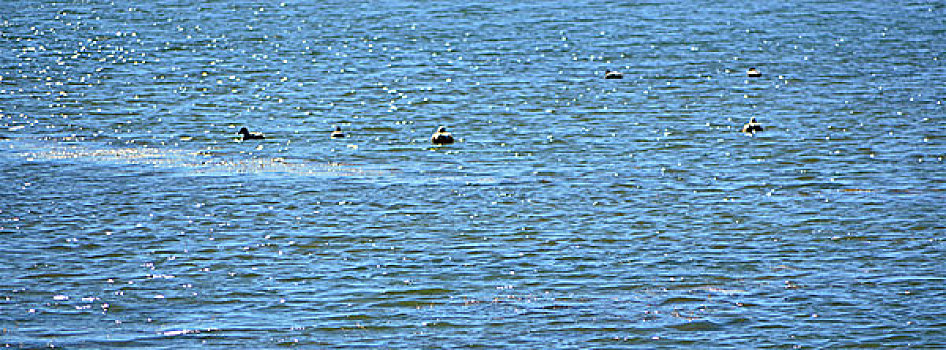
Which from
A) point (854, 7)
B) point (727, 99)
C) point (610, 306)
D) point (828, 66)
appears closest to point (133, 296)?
point (610, 306)

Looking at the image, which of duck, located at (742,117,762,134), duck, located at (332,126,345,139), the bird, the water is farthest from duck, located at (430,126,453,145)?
duck, located at (742,117,762,134)

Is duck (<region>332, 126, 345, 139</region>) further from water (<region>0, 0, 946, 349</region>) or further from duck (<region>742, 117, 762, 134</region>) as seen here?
duck (<region>742, 117, 762, 134</region>)

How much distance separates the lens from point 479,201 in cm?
2458

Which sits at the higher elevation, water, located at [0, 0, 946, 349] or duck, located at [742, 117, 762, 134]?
water, located at [0, 0, 946, 349]

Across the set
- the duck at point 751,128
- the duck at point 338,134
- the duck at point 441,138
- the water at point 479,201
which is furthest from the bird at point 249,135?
the duck at point 751,128

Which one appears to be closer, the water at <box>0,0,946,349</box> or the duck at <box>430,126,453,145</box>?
the water at <box>0,0,946,349</box>

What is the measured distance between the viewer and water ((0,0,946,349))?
17.6 m

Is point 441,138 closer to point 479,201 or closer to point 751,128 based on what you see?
point 751,128

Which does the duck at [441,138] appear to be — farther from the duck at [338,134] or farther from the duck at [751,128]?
the duck at [751,128]

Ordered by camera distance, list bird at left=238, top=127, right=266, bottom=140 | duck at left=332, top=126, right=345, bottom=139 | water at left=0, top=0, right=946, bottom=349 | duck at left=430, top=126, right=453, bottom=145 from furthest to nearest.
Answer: duck at left=332, top=126, right=345, bottom=139
bird at left=238, top=127, right=266, bottom=140
duck at left=430, top=126, right=453, bottom=145
water at left=0, top=0, right=946, bottom=349

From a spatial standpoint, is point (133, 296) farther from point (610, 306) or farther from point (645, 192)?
point (645, 192)

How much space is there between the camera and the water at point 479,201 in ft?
57.7

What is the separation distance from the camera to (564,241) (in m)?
21.6

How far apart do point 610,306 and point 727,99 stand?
2057cm
